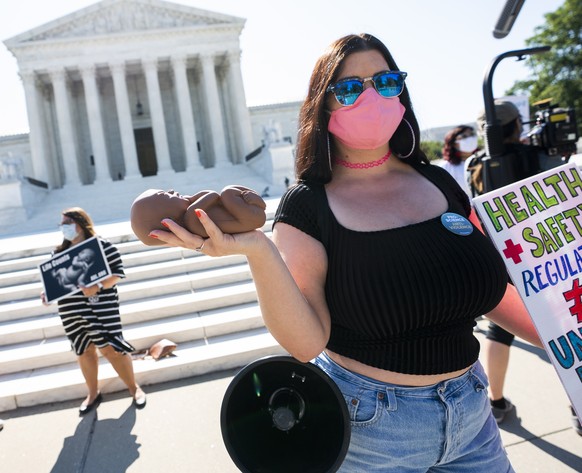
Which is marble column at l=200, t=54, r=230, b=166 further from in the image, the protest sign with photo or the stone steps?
the protest sign with photo

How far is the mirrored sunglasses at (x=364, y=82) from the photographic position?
1.71 m

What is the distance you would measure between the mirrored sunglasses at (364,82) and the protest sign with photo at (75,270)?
340 centimetres

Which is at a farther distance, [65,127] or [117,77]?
[117,77]

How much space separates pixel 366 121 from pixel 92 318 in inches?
151

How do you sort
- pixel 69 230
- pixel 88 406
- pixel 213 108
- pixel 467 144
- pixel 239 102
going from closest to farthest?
pixel 69 230, pixel 88 406, pixel 467 144, pixel 213 108, pixel 239 102

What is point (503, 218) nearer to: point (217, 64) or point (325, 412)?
point (325, 412)

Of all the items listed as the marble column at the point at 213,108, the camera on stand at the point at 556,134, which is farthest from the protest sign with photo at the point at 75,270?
the marble column at the point at 213,108

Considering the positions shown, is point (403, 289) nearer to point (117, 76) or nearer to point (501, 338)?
point (501, 338)

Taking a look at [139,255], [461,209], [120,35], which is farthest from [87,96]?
[461,209]

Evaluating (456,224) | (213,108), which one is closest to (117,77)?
(213,108)

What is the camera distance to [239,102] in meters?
33.2

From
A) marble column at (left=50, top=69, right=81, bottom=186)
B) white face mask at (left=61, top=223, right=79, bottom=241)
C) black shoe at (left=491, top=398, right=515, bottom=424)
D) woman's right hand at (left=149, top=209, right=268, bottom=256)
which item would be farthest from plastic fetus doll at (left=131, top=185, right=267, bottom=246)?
marble column at (left=50, top=69, right=81, bottom=186)

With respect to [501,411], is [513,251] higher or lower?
higher

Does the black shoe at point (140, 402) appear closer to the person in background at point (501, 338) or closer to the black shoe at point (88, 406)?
the black shoe at point (88, 406)
